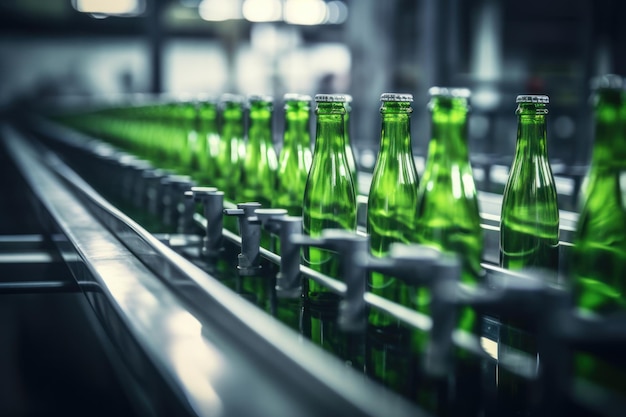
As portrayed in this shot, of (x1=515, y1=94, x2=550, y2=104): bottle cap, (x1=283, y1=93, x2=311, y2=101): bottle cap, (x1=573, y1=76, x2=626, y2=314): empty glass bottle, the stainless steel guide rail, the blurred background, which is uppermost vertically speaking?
the blurred background

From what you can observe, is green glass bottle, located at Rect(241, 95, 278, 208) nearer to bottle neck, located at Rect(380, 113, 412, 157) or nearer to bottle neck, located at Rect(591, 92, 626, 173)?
bottle neck, located at Rect(380, 113, 412, 157)

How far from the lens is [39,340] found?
2.15m

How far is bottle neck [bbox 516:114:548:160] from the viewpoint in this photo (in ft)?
3.24

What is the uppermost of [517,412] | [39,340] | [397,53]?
[397,53]

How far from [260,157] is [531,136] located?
0.65 metres

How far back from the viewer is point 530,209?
110 centimetres

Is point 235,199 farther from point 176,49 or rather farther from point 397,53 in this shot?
point 176,49

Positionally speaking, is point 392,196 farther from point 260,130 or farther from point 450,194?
point 260,130

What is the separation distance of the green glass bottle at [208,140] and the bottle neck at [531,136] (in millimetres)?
890

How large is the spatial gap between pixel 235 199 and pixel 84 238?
31cm

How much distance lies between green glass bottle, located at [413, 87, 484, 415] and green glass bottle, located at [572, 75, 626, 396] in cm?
13

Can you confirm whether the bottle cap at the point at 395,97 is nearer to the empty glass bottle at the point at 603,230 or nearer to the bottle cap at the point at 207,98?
the empty glass bottle at the point at 603,230

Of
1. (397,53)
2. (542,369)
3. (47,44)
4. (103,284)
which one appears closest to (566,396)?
(542,369)

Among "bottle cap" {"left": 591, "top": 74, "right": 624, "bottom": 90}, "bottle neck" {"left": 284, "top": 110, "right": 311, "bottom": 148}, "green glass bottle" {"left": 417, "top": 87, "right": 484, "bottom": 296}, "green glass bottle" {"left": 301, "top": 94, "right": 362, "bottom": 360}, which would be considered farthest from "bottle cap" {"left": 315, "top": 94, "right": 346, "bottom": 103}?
"bottle cap" {"left": 591, "top": 74, "right": 624, "bottom": 90}
